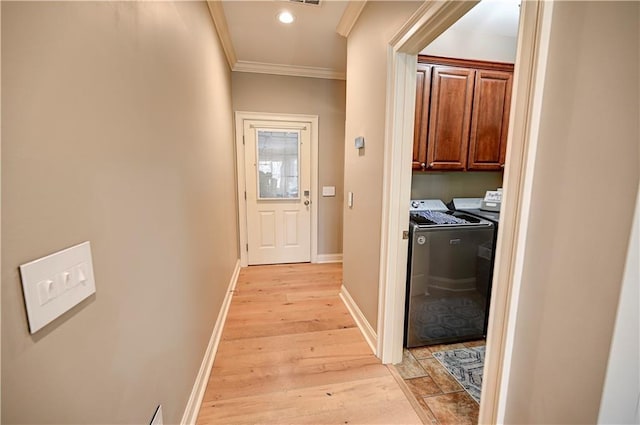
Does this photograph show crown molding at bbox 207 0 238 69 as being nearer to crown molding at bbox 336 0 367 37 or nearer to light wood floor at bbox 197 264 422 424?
crown molding at bbox 336 0 367 37

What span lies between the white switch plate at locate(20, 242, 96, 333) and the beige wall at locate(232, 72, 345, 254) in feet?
10.4

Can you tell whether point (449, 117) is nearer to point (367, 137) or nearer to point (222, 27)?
point (367, 137)

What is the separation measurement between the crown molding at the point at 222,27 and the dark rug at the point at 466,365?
3.14 m

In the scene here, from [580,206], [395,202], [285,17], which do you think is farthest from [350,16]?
[580,206]

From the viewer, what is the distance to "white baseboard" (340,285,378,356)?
2029 mm

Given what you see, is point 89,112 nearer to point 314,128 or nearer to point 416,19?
point 416,19

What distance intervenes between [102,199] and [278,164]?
3.00 m

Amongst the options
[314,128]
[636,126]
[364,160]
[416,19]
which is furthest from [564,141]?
[314,128]

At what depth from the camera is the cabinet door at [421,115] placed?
2189 millimetres

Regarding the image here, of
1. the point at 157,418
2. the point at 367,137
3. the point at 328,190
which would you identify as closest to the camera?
the point at 157,418

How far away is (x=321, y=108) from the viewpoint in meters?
3.63

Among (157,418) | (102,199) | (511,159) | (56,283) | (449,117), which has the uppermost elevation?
(449,117)

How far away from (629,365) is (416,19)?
5.16ft

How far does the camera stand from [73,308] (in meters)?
0.61
